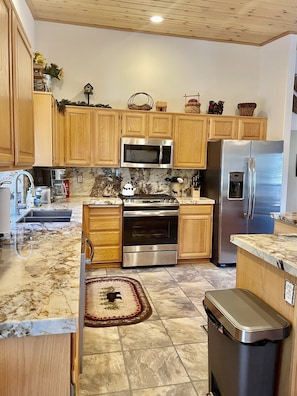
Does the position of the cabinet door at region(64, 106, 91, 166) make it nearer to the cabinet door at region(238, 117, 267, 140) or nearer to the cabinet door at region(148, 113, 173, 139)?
the cabinet door at region(148, 113, 173, 139)

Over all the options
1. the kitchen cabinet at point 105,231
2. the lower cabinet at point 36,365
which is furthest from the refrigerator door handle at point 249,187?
the lower cabinet at point 36,365

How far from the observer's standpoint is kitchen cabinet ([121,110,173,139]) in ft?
14.2

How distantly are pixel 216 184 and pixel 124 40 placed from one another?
2460mm

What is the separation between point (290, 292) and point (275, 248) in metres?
0.30

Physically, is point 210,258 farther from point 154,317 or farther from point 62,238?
point 62,238

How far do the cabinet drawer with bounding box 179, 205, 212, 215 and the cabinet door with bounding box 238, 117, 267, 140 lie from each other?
3.95 feet

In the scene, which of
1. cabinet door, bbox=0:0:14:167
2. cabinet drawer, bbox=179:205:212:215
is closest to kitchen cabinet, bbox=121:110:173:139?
cabinet drawer, bbox=179:205:212:215

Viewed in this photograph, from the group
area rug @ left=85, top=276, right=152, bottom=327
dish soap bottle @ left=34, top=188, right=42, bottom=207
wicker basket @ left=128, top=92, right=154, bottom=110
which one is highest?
wicker basket @ left=128, top=92, right=154, bottom=110

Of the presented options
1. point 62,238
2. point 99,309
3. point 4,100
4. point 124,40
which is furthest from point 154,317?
point 124,40

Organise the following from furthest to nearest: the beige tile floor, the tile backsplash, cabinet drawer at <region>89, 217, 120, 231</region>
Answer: the tile backsplash, cabinet drawer at <region>89, 217, 120, 231</region>, the beige tile floor

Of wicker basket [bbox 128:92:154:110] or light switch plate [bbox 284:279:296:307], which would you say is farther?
wicker basket [bbox 128:92:154:110]

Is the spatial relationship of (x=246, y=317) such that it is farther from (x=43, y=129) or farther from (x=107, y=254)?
(x=107, y=254)

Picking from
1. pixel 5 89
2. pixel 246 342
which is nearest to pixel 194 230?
pixel 246 342

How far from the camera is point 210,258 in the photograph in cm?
465
